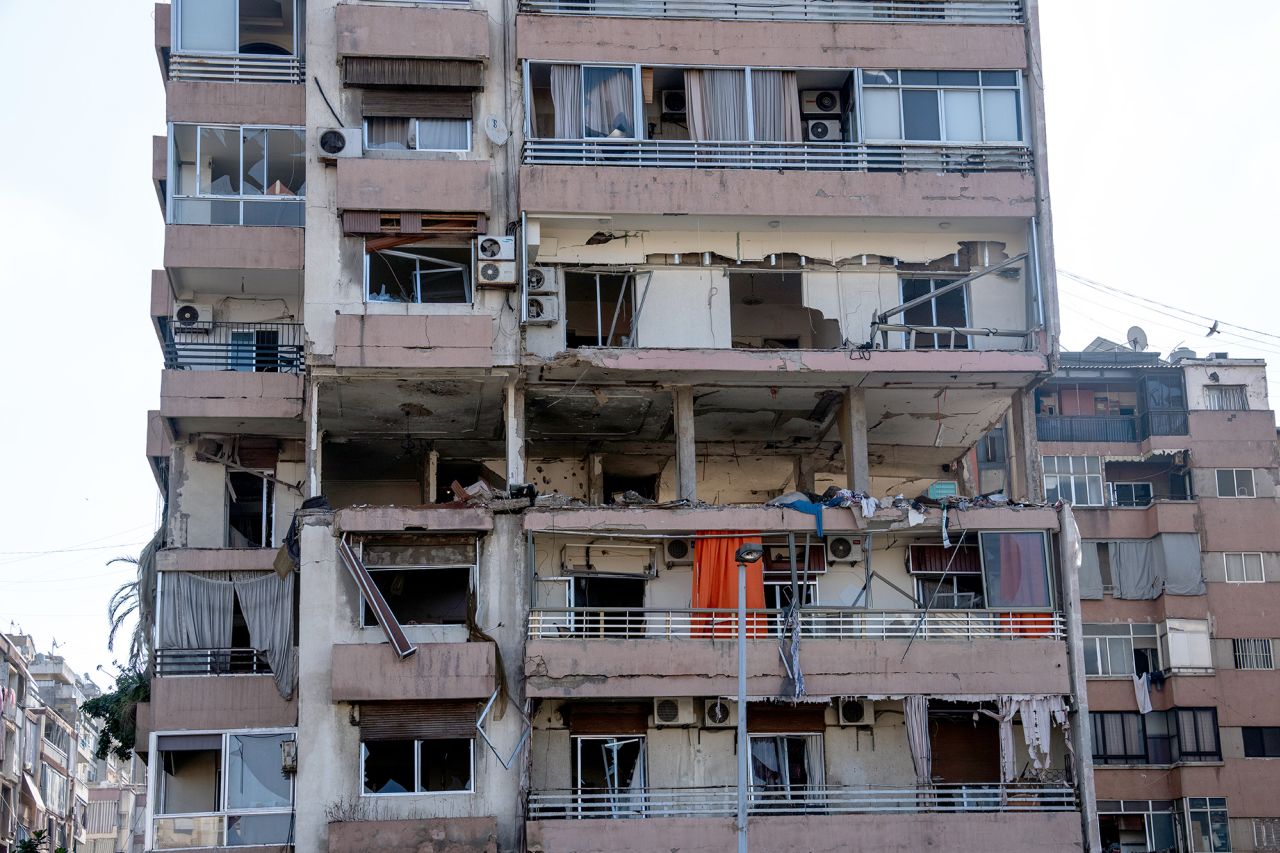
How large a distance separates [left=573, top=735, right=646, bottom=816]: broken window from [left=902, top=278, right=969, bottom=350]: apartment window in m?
9.14

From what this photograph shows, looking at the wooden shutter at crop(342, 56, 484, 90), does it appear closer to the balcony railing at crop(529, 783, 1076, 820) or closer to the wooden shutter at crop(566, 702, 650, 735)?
the wooden shutter at crop(566, 702, 650, 735)

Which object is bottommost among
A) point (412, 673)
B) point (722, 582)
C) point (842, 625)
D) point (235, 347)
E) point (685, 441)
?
point (412, 673)

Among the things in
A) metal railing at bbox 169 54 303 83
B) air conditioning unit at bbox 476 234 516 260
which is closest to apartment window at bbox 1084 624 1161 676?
air conditioning unit at bbox 476 234 516 260

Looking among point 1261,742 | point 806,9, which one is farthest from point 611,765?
point 1261,742

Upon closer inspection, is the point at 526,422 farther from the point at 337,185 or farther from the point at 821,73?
the point at 821,73

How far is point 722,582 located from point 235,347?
34.3ft

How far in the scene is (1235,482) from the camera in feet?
163

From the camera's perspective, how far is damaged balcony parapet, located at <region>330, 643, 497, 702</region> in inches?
1093

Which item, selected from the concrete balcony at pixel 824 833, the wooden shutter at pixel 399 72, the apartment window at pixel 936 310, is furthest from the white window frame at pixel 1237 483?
the wooden shutter at pixel 399 72

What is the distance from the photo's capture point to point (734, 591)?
29.7 m

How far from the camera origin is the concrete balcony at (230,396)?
3131cm

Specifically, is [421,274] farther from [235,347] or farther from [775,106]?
[775,106]

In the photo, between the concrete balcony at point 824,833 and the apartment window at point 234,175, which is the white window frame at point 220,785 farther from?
the apartment window at point 234,175

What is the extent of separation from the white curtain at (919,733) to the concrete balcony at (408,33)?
13673mm
